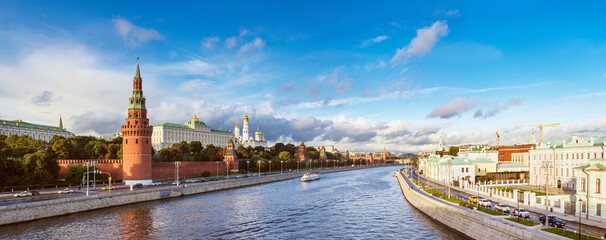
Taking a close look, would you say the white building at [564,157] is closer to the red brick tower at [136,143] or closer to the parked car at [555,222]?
the parked car at [555,222]

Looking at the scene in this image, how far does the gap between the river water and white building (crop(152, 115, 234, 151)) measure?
10106cm

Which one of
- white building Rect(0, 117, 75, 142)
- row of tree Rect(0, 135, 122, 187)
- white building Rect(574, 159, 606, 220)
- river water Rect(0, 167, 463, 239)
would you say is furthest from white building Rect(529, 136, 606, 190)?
white building Rect(0, 117, 75, 142)

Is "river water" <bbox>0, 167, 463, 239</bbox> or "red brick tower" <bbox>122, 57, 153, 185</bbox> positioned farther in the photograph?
"red brick tower" <bbox>122, 57, 153, 185</bbox>

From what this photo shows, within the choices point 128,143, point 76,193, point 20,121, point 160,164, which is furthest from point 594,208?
point 20,121

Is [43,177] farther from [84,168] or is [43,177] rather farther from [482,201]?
[482,201]

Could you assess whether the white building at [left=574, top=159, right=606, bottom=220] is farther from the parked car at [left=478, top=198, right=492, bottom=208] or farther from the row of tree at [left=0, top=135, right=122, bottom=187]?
the row of tree at [left=0, top=135, right=122, bottom=187]

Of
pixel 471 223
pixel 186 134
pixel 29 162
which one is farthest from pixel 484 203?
pixel 186 134

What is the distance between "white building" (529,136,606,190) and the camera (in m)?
51.8

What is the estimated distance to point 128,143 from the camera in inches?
2638

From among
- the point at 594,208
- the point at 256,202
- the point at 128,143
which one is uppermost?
the point at 128,143

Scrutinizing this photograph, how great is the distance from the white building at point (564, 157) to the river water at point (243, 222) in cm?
2237

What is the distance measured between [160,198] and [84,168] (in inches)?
593

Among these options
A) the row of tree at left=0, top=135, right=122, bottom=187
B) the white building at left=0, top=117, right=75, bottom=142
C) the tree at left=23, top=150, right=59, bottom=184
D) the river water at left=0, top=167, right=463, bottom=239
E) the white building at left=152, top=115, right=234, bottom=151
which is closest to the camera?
the river water at left=0, top=167, right=463, bottom=239

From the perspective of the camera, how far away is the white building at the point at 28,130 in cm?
11769
